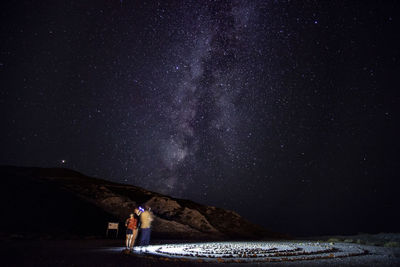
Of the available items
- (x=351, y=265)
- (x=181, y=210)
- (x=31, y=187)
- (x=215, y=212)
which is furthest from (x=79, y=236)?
(x=215, y=212)

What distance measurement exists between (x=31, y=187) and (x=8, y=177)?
722 cm

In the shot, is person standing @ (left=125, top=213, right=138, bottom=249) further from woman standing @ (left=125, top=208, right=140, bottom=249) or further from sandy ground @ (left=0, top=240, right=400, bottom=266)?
sandy ground @ (left=0, top=240, right=400, bottom=266)

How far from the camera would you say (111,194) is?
59562 millimetres

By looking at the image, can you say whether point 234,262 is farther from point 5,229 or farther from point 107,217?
point 107,217

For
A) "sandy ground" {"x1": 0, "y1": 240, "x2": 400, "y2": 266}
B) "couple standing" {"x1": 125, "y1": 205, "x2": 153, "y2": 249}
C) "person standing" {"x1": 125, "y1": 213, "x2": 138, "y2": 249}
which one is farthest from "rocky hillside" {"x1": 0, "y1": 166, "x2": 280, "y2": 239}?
"sandy ground" {"x1": 0, "y1": 240, "x2": 400, "y2": 266}

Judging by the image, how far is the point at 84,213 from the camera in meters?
43.6

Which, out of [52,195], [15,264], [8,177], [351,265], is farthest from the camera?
[8,177]

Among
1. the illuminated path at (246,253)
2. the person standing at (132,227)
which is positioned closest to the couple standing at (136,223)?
the person standing at (132,227)

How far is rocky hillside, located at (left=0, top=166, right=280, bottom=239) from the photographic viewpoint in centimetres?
3716

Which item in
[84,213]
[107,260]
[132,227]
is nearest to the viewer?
[107,260]

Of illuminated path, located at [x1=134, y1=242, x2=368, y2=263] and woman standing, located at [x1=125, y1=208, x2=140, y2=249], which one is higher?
woman standing, located at [x1=125, y1=208, x2=140, y2=249]

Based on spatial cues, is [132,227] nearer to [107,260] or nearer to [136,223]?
[136,223]

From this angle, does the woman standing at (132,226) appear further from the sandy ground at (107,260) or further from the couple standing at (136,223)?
the sandy ground at (107,260)

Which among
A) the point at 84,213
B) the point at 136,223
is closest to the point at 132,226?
the point at 136,223
